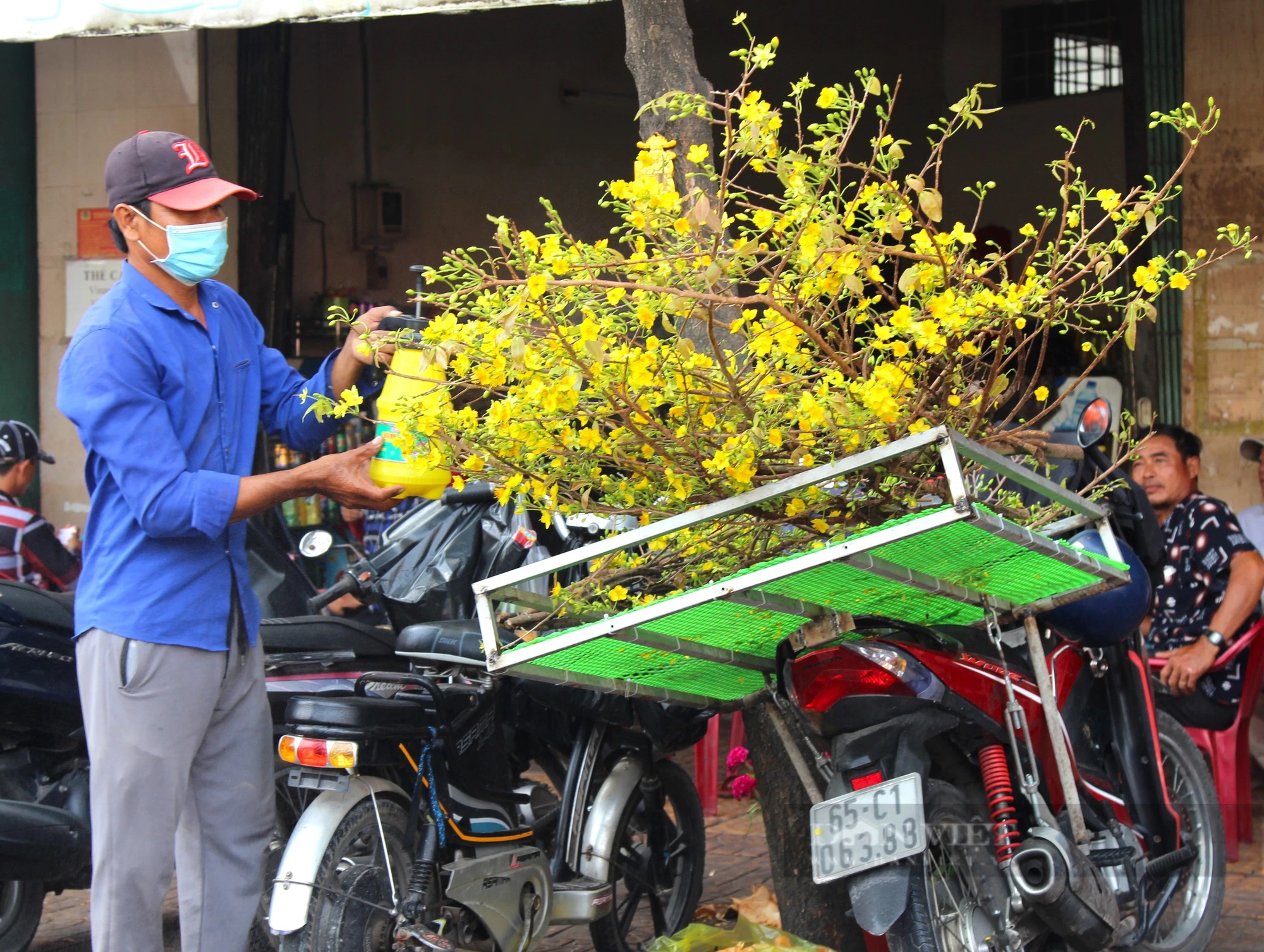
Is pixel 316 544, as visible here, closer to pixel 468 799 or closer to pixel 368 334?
pixel 468 799

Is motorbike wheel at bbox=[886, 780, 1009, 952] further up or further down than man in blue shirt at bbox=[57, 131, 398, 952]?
further down

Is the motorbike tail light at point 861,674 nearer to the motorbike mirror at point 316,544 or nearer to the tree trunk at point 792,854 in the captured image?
the tree trunk at point 792,854

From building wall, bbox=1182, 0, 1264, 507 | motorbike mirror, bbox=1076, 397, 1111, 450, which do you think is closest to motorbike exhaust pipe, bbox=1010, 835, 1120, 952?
motorbike mirror, bbox=1076, 397, 1111, 450

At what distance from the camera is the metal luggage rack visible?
2.29 m

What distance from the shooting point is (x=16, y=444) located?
187 inches

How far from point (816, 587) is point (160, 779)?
1356 millimetres

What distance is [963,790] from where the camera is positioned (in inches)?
121

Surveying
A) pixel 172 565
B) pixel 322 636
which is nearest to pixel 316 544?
pixel 322 636

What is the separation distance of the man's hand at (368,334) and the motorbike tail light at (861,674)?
3.61 ft

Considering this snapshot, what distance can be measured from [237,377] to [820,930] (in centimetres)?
203

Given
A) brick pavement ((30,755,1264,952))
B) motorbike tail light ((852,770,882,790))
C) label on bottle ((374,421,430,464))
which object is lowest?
brick pavement ((30,755,1264,952))

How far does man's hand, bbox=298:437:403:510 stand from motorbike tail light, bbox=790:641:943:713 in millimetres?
962

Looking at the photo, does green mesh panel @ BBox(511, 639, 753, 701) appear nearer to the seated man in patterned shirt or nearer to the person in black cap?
the seated man in patterned shirt

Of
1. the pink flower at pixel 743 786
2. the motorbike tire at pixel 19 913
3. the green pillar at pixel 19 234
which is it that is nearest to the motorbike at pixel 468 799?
the pink flower at pixel 743 786
